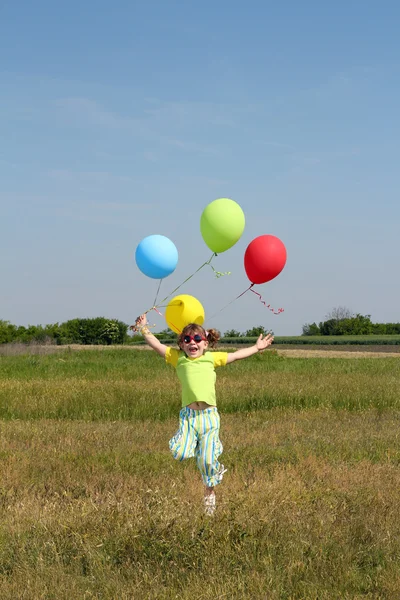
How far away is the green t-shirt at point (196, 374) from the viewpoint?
21.6ft

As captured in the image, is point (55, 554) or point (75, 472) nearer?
point (55, 554)

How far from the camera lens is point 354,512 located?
6207mm

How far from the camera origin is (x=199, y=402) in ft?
22.0

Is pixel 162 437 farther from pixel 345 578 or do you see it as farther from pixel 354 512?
pixel 345 578

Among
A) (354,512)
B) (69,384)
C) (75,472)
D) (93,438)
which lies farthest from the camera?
(69,384)

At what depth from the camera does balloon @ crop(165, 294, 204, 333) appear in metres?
7.27

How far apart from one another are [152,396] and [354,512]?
27.2 ft

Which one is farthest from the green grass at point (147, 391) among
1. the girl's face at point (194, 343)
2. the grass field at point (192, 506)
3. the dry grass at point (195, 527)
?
the girl's face at point (194, 343)

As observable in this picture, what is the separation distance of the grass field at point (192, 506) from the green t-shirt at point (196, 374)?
0.93m

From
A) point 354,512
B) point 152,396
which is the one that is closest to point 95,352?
point 152,396

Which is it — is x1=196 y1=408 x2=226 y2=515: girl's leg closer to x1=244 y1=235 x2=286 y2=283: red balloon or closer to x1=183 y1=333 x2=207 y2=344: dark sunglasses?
x1=183 y1=333 x2=207 y2=344: dark sunglasses

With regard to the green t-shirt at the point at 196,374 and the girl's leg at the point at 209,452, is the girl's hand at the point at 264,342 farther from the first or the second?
the girl's leg at the point at 209,452

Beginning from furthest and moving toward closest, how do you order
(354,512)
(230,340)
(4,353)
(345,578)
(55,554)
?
1. (230,340)
2. (4,353)
3. (354,512)
4. (55,554)
5. (345,578)

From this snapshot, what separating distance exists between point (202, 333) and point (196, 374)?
0.42m
